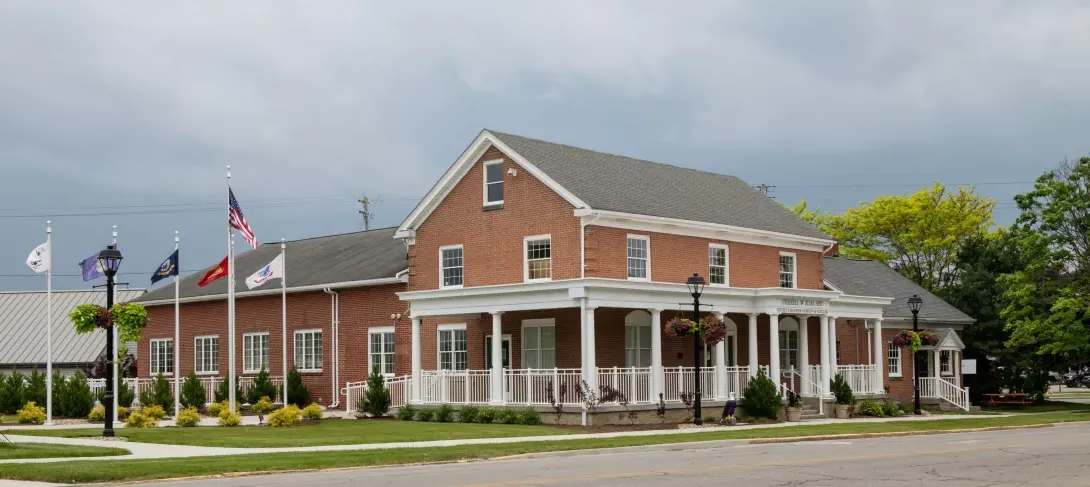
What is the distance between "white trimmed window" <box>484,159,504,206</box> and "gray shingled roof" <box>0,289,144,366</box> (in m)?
29.0

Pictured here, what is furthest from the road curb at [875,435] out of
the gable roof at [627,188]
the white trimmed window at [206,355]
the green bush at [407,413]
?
the white trimmed window at [206,355]

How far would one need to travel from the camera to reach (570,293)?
36094mm

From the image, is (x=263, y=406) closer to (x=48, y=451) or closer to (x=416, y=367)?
(x=416, y=367)

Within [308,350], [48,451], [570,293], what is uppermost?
[570,293]

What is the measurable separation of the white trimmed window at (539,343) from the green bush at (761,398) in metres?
6.31

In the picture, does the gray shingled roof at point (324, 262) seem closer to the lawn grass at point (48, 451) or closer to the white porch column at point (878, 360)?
the white porch column at point (878, 360)

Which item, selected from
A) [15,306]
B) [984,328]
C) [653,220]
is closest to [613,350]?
[653,220]

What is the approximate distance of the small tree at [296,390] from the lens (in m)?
46.0

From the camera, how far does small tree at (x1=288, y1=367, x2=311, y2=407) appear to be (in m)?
46.0

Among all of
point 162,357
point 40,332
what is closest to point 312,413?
point 162,357

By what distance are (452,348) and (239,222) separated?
842 centimetres

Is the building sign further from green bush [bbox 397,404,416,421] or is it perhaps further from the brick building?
green bush [bbox 397,404,416,421]

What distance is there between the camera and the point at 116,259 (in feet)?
101

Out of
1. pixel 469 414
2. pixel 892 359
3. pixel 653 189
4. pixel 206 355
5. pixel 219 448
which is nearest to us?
pixel 219 448
